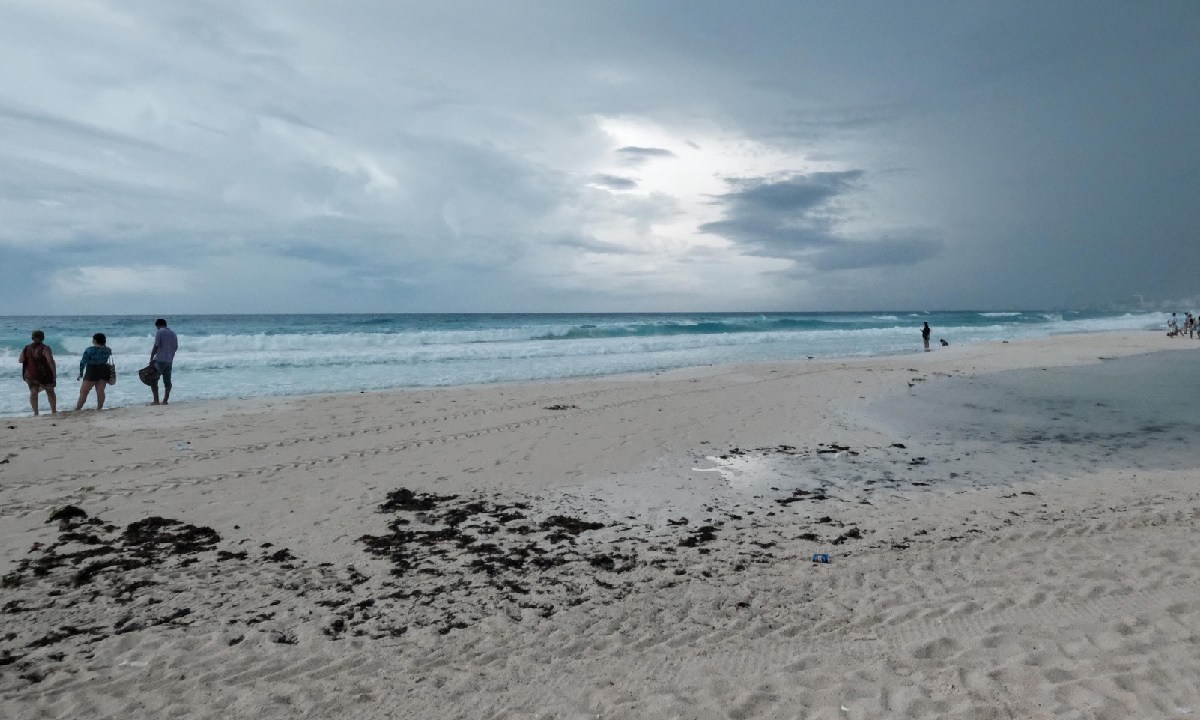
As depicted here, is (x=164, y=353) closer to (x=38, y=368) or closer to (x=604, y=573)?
(x=38, y=368)

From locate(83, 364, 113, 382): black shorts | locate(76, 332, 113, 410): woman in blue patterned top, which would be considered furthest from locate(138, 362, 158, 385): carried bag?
locate(83, 364, 113, 382): black shorts

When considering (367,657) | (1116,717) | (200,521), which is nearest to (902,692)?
(1116,717)

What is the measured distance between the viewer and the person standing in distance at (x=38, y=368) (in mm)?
11750

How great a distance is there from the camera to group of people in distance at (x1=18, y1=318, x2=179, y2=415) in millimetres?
11781

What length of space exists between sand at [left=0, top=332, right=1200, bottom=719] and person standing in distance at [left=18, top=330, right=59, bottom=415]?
218cm

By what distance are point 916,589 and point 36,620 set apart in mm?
6061

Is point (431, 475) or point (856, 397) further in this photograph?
point (856, 397)

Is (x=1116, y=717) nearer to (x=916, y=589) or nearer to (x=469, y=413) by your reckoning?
(x=916, y=589)

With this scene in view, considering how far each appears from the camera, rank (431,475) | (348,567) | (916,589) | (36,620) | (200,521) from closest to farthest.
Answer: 1. (36,620)
2. (916,589)
3. (348,567)
4. (200,521)
5. (431,475)

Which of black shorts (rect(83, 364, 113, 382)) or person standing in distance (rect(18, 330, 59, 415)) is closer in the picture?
person standing in distance (rect(18, 330, 59, 415))

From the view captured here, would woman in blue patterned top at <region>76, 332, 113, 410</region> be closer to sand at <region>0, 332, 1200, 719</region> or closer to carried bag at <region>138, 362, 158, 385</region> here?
carried bag at <region>138, 362, 158, 385</region>

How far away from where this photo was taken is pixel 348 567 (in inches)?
198

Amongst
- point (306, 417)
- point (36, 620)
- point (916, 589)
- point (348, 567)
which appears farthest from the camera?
point (306, 417)

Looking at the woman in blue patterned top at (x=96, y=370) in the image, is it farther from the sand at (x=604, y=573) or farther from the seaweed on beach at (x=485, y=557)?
the seaweed on beach at (x=485, y=557)
